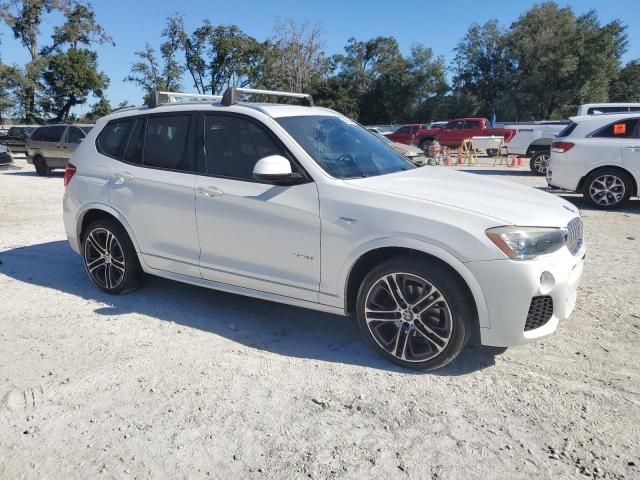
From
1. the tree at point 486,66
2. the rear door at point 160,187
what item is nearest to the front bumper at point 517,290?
the rear door at point 160,187

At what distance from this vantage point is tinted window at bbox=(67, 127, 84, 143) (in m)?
17.2

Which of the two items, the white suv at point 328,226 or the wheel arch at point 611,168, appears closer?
the white suv at point 328,226

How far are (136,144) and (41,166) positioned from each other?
49.1ft

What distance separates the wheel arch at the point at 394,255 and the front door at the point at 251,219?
0.24 m

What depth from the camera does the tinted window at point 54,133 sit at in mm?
17312

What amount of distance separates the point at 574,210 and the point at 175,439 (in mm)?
3151

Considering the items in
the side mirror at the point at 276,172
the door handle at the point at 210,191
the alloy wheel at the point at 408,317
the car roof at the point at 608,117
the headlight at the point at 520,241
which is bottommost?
the alloy wheel at the point at 408,317

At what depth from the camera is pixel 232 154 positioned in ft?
14.1

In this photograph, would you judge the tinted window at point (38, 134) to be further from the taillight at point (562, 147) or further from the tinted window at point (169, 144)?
the taillight at point (562, 147)

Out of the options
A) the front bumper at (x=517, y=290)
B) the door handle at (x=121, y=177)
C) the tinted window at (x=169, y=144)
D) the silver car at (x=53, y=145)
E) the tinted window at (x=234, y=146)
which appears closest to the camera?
the front bumper at (x=517, y=290)

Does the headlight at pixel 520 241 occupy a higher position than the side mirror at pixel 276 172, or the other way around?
the side mirror at pixel 276 172

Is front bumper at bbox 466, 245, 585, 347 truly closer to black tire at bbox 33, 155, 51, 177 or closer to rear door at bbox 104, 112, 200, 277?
rear door at bbox 104, 112, 200, 277

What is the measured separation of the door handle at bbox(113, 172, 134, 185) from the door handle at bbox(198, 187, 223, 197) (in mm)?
892

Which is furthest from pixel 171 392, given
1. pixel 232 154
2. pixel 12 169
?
pixel 12 169
